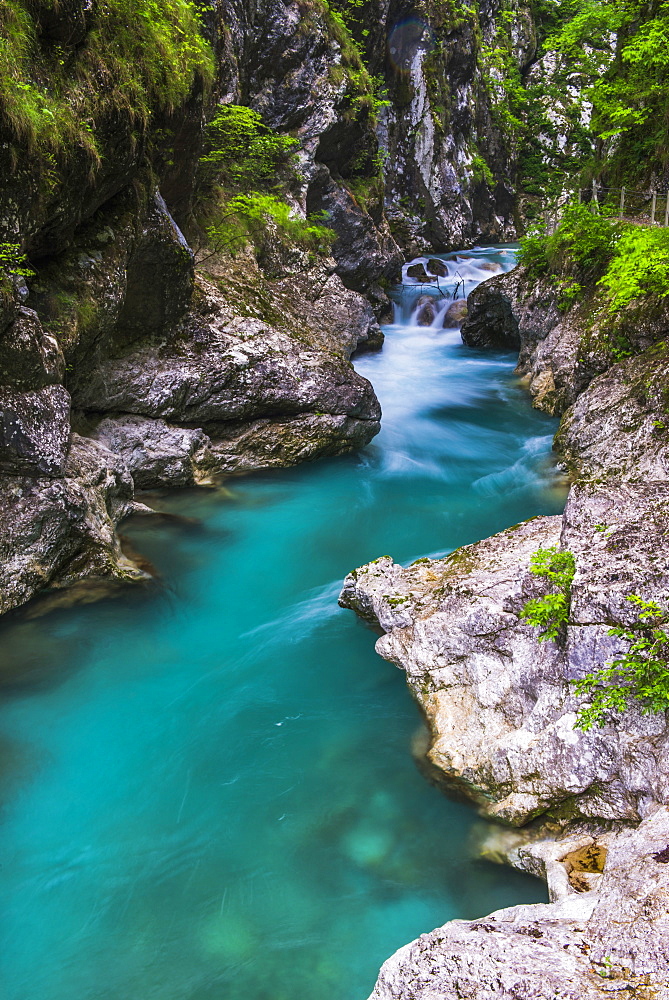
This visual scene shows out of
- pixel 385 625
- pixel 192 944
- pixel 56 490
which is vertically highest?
pixel 56 490

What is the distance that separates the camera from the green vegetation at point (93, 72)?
668 cm

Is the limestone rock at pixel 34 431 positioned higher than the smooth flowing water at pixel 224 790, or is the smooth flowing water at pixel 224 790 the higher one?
the limestone rock at pixel 34 431

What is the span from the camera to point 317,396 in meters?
11.6

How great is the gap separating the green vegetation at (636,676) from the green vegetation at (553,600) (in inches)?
15.9

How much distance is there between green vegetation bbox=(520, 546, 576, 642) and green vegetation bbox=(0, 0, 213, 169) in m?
6.60

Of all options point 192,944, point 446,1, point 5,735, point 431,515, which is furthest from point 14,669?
point 446,1

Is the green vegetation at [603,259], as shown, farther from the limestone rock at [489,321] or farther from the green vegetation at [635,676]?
the green vegetation at [635,676]

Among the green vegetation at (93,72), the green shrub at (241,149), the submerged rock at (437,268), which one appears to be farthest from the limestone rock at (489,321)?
the green vegetation at (93,72)

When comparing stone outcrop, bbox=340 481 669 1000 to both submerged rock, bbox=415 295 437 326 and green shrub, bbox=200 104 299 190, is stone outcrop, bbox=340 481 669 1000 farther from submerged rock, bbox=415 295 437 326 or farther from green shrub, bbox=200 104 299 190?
submerged rock, bbox=415 295 437 326

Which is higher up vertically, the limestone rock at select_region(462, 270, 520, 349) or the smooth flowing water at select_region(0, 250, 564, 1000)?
the limestone rock at select_region(462, 270, 520, 349)

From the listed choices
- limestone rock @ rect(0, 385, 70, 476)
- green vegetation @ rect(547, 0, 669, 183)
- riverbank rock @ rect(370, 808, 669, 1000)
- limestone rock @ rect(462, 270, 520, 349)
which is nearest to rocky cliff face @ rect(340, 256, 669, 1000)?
riverbank rock @ rect(370, 808, 669, 1000)

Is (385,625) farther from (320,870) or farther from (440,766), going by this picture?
(320,870)

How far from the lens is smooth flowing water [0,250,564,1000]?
4047 mm

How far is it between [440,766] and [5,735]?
3.77m
